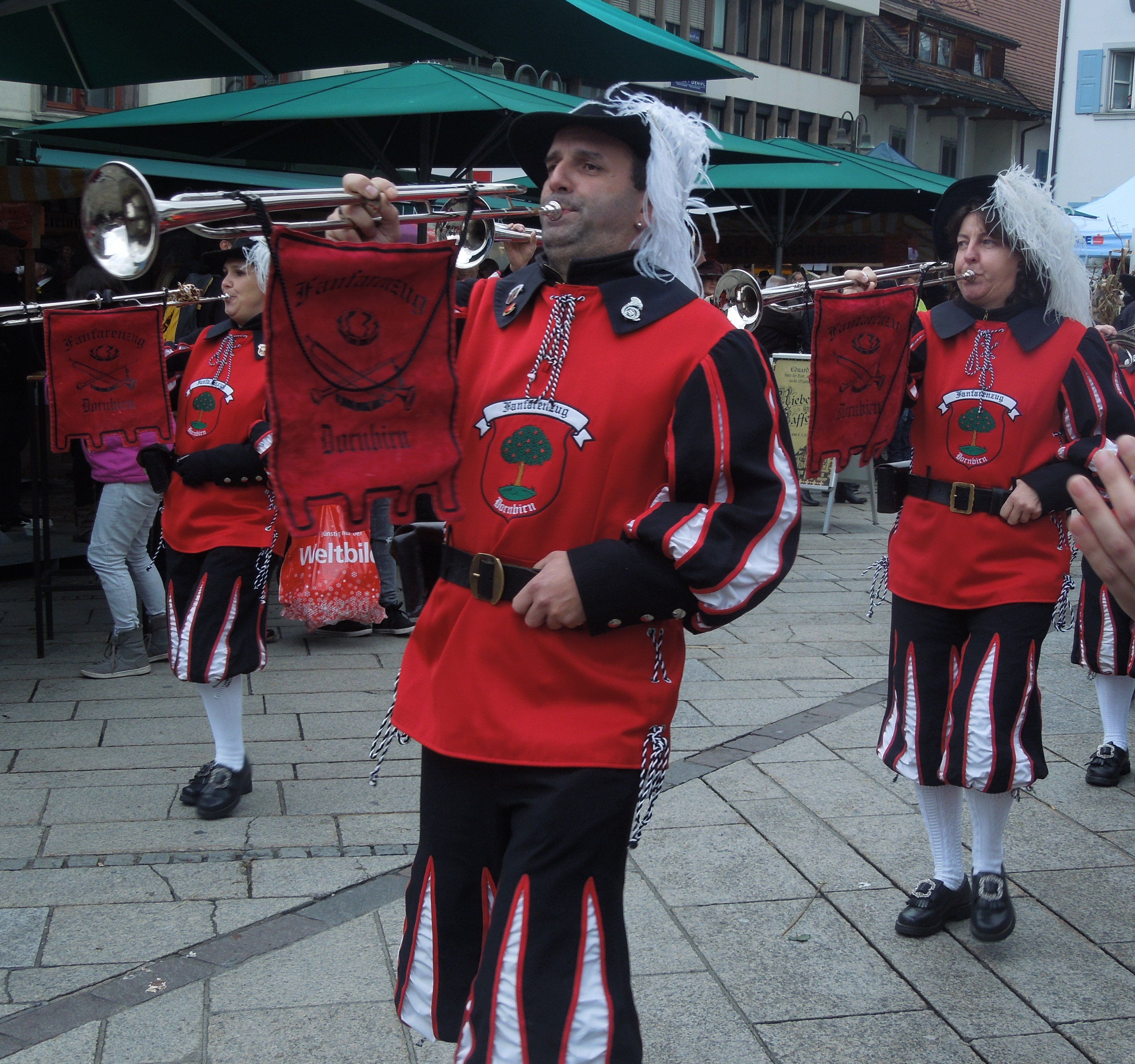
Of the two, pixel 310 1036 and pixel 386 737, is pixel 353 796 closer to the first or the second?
pixel 310 1036

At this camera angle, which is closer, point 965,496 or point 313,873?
point 965,496

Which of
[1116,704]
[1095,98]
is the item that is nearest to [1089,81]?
[1095,98]

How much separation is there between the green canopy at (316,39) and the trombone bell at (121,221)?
193 inches

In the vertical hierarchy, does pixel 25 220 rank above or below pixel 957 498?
above

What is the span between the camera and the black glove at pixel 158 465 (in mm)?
4590

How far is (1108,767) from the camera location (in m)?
4.93

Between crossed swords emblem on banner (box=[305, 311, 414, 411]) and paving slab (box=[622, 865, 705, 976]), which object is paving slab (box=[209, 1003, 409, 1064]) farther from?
crossed swords emblem on banner (box=[305, 311, 414, 411])

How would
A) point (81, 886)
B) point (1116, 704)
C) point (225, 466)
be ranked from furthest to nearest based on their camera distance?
point (1116, 704)
point (225, 466)
point (81, 886)

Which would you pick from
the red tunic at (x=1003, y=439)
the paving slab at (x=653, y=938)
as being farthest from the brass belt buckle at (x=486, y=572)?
the red tunic at (x=1003, y=439)

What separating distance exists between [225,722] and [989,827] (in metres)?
2.45

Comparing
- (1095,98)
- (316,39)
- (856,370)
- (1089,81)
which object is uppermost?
(1089,81)

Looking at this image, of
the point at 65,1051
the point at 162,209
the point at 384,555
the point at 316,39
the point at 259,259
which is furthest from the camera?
the point at 316,39

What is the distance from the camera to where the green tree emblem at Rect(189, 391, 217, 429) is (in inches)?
178

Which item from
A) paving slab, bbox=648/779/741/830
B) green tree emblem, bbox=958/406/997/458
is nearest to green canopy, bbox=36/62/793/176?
green tree emblem, bbox=958/406/997/458
